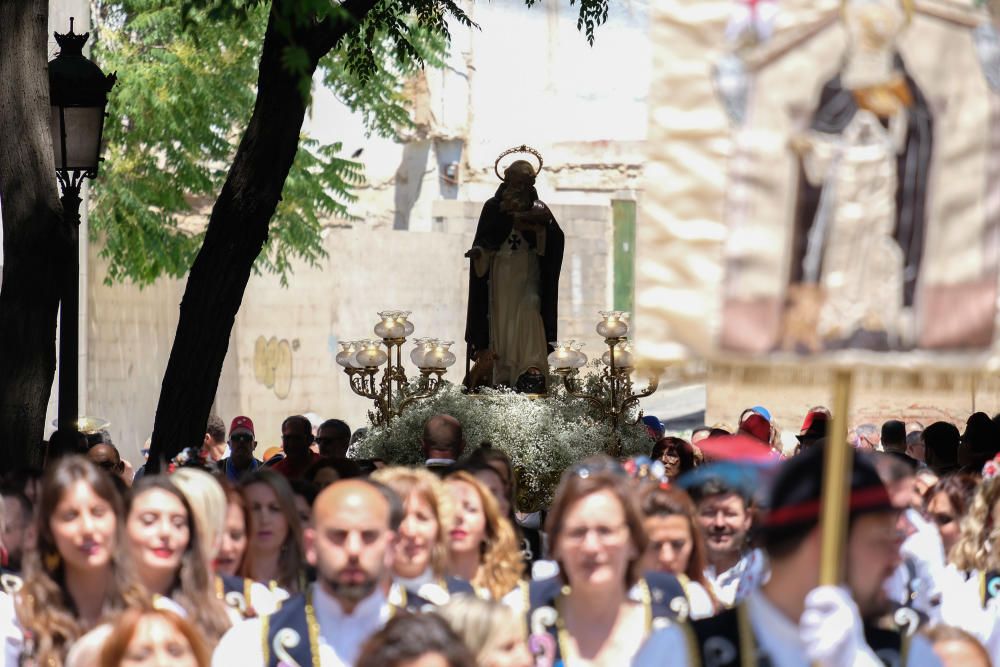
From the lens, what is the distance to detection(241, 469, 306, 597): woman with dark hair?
805 cm

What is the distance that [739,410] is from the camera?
2716 centimetres

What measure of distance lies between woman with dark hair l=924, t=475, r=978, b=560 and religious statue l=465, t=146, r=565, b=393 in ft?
28.1

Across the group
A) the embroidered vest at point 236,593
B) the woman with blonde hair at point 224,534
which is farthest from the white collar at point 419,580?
the embroidered vest at point 236,593

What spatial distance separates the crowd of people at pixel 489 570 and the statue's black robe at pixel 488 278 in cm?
850

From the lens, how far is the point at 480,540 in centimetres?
766

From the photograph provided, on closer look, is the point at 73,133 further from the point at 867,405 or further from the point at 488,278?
the point at 867,405

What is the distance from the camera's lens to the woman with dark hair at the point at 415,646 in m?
4.65

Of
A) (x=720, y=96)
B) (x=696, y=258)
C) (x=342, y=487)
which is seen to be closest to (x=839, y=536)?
(x=696, y=258)

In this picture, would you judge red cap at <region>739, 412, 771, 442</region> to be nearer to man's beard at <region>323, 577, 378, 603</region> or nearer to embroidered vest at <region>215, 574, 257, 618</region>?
embroidered vest at <region>215, 574, 257, 618</region>

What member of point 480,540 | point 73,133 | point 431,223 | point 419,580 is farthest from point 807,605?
point 431,223

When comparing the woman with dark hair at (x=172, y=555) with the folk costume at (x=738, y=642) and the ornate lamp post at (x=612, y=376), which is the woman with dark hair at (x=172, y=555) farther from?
the ornate lamp post at (x=612, y=376)

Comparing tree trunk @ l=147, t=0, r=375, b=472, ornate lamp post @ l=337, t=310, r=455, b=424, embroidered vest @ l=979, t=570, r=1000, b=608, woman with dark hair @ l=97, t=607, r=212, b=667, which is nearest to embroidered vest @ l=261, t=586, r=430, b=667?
woman with dark hair @ l=97, t=607, r=212, b=667

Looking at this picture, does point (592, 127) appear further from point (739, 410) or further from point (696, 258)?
point (696, 258)

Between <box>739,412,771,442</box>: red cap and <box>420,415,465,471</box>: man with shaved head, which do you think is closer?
<box>420,415,465,471</box>: man with shaved head
